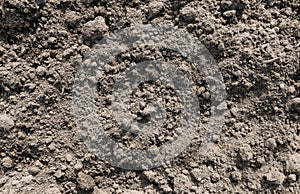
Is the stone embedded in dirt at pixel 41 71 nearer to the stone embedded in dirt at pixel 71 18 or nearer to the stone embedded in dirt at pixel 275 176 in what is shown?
the stone embedded in dirt at pixel 71 18

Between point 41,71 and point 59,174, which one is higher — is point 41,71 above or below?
above

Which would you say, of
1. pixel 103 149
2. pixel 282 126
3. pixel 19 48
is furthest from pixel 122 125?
pixel 282 126

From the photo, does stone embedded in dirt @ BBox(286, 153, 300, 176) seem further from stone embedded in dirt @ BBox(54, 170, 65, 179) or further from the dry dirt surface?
stone embedded in dirt @ BBox(54, 170, 65, 179)

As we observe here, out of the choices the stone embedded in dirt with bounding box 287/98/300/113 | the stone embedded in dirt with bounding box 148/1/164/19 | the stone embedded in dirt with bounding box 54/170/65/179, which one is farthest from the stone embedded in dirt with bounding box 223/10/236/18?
the stone embedded in dirt with bounding box 54/170/65/179

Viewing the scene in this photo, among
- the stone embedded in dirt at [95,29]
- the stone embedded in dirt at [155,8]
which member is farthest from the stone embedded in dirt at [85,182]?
the stone embedded in dirt at [155,8]

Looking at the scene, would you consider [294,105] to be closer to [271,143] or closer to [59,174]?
[271,143]

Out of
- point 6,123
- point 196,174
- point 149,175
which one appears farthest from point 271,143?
point 6,123
